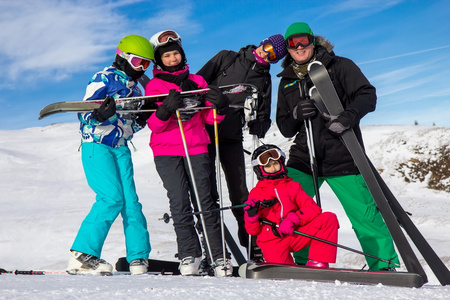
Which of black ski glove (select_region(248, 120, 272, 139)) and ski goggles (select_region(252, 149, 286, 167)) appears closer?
ski goggles (select_region(252, 149, 286, 167))

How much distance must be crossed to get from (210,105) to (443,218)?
786cm

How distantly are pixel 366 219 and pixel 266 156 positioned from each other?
1015mm

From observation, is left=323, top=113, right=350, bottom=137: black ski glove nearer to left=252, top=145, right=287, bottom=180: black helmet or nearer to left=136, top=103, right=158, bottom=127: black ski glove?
left=252, top=145, right=287, bottom=180: black helmet

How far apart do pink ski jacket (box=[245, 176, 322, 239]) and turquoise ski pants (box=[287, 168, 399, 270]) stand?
1.37ft

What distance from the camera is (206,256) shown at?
173 inches

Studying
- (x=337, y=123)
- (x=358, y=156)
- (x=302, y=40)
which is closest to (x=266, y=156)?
(x=337, y=123)

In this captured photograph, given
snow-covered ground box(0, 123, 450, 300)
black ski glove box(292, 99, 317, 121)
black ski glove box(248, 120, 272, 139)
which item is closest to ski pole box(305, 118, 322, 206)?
black ski glove box(292, 99, 317, 121)

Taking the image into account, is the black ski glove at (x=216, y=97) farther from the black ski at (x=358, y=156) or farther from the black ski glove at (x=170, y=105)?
the black ski at (x=358, y=156)

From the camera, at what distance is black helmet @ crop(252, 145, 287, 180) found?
13.0 ft

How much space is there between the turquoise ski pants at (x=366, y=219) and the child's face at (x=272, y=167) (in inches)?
22.5

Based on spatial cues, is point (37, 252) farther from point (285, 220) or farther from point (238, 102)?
point (285, 220)

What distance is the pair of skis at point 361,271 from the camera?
3.21 m

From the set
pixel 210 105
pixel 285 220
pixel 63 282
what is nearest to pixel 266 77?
pixel 210 105

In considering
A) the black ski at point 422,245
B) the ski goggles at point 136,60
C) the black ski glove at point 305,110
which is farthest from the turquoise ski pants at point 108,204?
the black ski at point 422,245
